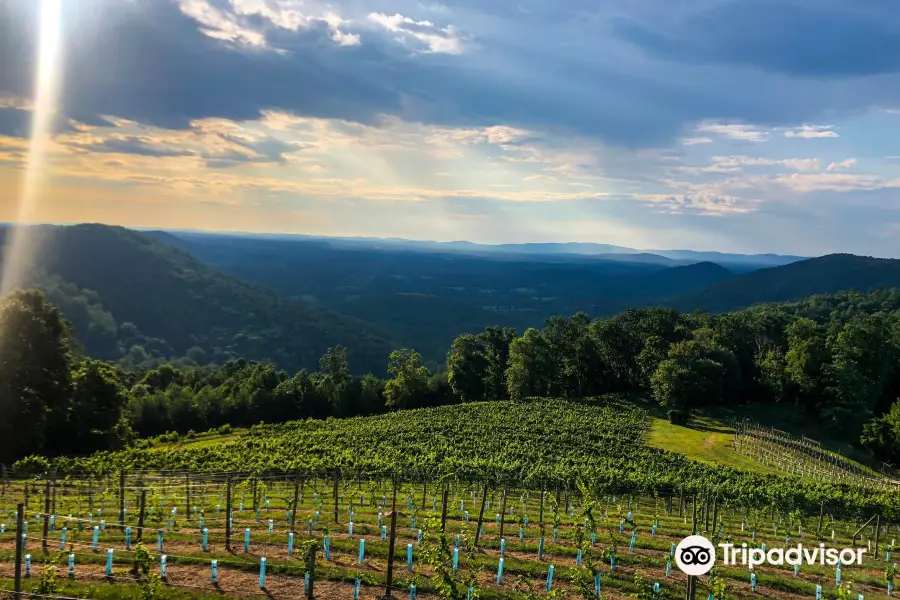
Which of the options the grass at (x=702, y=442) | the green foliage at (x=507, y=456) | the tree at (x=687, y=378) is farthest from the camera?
the tree at (x=687, y=378)

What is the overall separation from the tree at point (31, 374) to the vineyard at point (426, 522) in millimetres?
5022

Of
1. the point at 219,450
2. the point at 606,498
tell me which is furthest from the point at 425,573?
the point at 219,450

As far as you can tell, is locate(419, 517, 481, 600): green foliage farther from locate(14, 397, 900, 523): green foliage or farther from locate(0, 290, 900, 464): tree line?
locate(0, 290, 900, 464): tree line

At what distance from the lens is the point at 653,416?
215 feet

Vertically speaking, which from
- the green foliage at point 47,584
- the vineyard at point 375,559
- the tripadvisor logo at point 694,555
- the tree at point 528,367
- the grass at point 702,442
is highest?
the tripadvisor logo at point 694,555

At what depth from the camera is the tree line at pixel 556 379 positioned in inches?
1875

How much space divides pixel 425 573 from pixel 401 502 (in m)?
13.6

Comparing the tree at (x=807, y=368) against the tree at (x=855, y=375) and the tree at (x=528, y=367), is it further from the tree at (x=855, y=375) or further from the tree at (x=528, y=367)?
the tree at (x=528, y=367)

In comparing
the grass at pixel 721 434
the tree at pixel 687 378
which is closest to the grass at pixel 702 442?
the grass at pixel 721 434

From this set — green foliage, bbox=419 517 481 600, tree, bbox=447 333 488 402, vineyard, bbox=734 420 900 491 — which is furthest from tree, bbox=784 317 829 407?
green foliage, bbox=419 517 481 600

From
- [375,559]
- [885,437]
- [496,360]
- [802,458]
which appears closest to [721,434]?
[802,458]

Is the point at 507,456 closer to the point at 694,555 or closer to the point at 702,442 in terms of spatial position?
the point at 702,442

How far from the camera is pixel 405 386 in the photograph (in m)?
84.9

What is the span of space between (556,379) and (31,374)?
61.6m
